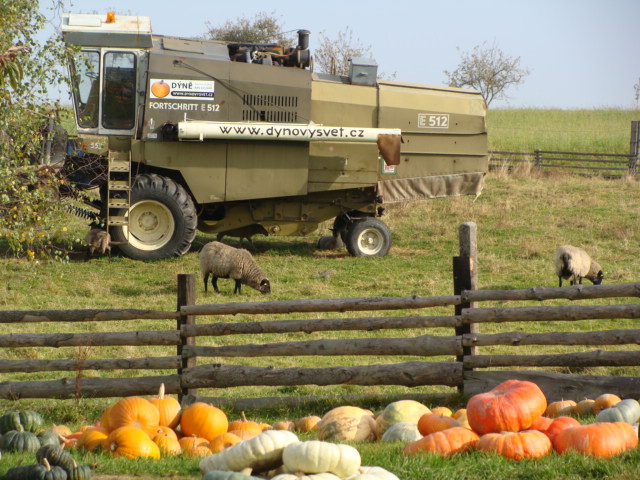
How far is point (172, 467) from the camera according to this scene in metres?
6.09

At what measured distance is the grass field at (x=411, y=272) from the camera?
6004 millimetres

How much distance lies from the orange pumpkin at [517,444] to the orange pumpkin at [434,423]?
1.70ft

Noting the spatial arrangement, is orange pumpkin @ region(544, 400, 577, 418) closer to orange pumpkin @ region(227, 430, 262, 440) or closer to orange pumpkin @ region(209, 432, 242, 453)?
orange pumpkin @ region(227, 430, 262, 440)

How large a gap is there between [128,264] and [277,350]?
8.97 meters

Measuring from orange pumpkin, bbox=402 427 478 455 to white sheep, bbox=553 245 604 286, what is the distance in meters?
9.88

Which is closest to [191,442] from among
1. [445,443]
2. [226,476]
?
[445,443]

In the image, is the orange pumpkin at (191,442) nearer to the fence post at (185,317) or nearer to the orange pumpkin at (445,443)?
the orange pumpkin at (445,443)

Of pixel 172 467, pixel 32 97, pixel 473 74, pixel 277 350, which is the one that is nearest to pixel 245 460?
pixel 172 467

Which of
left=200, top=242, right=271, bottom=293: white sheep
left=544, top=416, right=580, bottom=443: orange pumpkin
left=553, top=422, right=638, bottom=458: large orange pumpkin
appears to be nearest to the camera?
left=553, top=422, right=638, bottom=458: large orange pumpkin

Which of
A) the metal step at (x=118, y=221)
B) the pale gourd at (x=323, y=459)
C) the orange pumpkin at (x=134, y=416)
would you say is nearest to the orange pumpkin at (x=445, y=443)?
the pale gourd at (x=323, y=459)

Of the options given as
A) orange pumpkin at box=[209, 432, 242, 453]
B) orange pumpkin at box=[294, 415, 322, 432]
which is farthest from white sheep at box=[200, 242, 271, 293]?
orange pumpkin at box=[209, 432, 242, 453]

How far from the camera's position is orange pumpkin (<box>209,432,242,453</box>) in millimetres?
6555

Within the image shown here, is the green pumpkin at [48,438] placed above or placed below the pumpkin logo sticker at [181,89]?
below

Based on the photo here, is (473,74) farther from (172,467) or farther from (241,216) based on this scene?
(172,467)
